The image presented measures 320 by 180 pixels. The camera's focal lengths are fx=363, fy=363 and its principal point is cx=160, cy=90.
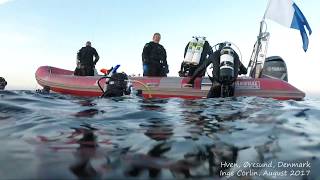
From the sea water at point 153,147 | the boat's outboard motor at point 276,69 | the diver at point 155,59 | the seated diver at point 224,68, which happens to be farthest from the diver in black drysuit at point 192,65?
the sea water at point 153,147

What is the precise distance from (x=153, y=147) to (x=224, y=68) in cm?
557

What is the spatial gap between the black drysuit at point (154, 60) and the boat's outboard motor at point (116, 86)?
156 inches

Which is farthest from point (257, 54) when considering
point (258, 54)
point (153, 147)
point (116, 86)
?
point (153, 147)

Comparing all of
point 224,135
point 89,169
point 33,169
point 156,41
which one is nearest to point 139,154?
point 89,169

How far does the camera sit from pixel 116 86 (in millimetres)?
6230

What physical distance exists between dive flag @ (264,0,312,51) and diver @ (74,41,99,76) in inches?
229

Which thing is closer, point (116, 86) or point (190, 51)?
point (116, 86)

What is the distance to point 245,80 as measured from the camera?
9.12 meters

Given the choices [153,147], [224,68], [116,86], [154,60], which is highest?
[154,60]

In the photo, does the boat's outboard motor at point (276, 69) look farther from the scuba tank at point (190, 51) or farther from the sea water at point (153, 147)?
the sea water at point (153, 147)

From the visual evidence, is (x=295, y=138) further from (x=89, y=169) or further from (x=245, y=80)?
(x=245, y=80)

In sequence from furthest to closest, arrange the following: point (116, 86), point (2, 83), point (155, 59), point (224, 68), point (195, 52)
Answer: point (155, 59)
point (195, 52)
point (2, 83)
point (224, 68)
point (116, 86)

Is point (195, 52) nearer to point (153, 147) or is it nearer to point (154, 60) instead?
point (154, 60)

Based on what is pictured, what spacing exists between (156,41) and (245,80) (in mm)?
2738
